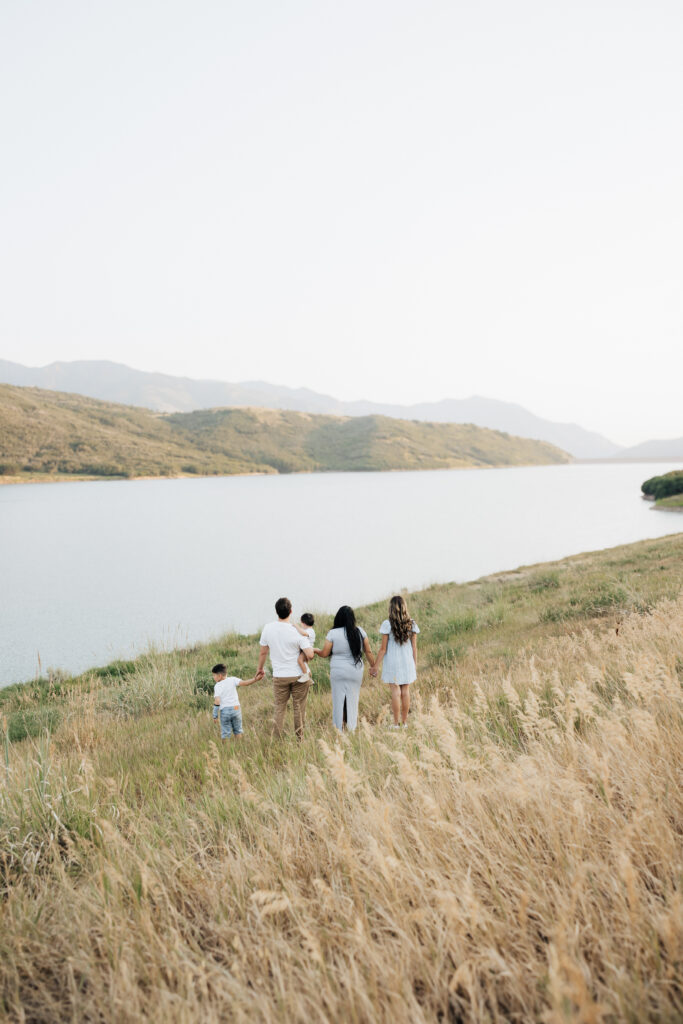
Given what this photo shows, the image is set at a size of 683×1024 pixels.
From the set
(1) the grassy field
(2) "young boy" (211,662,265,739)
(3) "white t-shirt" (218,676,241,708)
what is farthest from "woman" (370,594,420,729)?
(1) the grassy field

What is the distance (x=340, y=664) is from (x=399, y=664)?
2.71 ft

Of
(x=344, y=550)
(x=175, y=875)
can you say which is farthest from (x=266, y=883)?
(x=344, y=550)

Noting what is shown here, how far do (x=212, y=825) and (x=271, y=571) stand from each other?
31.8m

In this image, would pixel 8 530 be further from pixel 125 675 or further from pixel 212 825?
pixel 212 825

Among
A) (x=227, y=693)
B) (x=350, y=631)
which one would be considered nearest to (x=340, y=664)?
(x=350, y=631)

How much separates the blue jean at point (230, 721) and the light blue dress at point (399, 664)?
2287mm

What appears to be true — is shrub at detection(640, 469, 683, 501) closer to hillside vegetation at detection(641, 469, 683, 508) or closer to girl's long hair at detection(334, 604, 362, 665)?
hillside vegetation at detection(641, 469, 683, 508)

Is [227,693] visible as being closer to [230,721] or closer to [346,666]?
[230,721]

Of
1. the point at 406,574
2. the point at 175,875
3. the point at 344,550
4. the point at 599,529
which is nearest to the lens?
the point at 175,875

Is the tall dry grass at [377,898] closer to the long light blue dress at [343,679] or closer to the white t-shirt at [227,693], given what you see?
the long light blue dress at [343,679]

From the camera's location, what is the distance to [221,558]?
39938 millimetres

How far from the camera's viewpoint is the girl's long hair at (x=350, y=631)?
7.26 meters

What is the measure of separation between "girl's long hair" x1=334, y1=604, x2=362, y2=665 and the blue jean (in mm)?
2010

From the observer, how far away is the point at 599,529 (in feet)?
169
